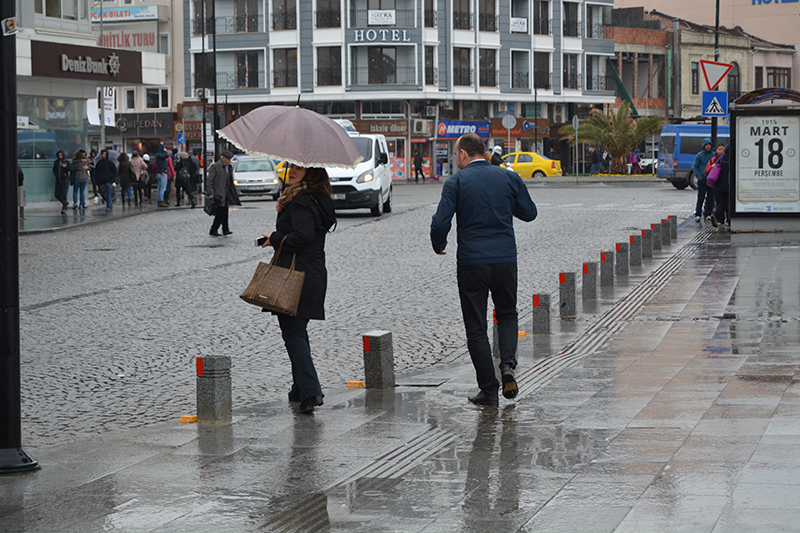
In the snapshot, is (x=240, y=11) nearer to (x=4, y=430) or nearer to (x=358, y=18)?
(x=358, y=18)

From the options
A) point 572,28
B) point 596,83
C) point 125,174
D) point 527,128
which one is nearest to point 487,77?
point 527,128

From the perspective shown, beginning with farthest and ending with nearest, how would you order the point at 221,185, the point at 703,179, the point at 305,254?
the point at 703,179
the point at 221,185
the point at 305,254

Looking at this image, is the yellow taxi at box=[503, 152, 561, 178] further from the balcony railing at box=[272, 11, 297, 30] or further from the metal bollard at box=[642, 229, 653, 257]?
the metal bollard at box=[642, 229, 653, 257]

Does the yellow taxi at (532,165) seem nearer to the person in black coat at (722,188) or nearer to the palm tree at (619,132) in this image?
the palm tree at (619,132)

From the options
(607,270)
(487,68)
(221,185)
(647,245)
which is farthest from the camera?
(487,68)

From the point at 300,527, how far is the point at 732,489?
194cm

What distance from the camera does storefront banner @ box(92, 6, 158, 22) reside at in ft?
216

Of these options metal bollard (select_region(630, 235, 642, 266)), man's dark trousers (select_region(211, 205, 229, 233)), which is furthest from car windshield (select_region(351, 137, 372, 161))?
metal bollard (select_region(630, 235, 642, 266))

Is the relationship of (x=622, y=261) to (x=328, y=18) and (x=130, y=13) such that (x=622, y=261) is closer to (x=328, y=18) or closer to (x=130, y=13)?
(x=328, y=18)

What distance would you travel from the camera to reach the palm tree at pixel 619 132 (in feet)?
165

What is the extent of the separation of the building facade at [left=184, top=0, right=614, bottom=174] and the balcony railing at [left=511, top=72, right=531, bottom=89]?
0.19 feet

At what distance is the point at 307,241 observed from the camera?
7113 mm

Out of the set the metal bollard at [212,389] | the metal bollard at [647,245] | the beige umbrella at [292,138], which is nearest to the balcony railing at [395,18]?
the metal bollard at [647,245]

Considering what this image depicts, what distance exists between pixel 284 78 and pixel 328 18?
4.10 metres
